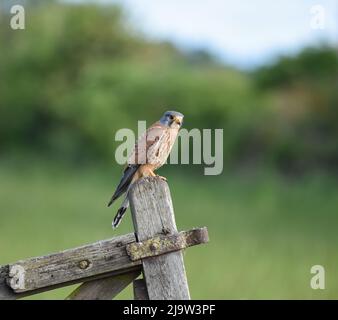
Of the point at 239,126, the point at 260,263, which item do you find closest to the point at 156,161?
the point at 260,263

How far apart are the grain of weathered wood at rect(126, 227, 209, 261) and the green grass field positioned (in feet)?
21.6

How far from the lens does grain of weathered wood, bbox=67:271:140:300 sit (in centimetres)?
324

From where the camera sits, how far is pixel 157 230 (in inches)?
125

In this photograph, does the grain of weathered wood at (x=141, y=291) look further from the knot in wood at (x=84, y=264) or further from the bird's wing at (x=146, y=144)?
the bird's wing at (x=146, y=144)

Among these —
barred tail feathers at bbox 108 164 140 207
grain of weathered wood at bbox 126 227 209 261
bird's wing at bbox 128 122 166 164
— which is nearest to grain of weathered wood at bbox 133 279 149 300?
grain of weathered wood at bbox 126 227 209 261

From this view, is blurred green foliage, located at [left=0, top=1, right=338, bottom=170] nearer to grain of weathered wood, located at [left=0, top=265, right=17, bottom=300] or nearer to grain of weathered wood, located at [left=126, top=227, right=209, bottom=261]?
grain of weathered wood, located at [left=126, top=227, right=209, bottom=261]

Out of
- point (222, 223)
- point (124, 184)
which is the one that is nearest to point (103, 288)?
point (124, 184)

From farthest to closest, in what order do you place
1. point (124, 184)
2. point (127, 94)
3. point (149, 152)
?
point (127, 94)
point (149, 152)
point (124, 184)

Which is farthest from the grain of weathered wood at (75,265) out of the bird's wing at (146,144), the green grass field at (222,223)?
the green grass field at (222,223)

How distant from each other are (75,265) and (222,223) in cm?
1255

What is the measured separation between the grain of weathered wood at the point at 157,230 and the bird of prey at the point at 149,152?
1.68 ft

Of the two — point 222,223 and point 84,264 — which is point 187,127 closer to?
point 222,223
